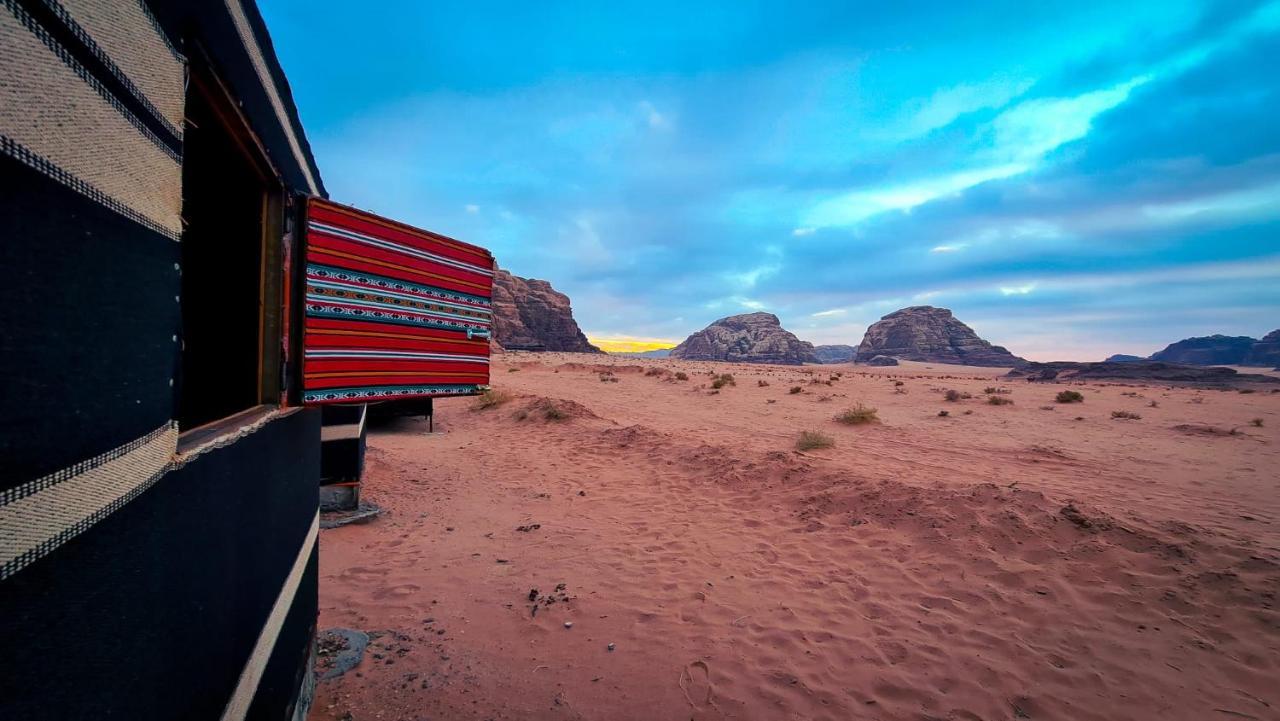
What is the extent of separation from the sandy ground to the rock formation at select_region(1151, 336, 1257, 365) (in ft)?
441

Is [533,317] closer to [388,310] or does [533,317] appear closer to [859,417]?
[859,417]

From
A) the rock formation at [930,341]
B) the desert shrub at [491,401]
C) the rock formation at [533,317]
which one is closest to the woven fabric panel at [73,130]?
the desert shrub at [491,401]

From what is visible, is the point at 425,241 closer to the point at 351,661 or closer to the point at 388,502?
the point at 351,661

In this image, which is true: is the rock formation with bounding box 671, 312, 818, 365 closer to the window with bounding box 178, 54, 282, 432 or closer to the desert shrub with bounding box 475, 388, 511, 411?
the desert shrub with bounding box 475, 388, 511, 411

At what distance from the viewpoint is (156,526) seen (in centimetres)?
117

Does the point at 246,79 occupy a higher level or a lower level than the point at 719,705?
higher

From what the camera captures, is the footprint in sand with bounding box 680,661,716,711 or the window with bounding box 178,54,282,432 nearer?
the window with bounding box 178,54,282,432

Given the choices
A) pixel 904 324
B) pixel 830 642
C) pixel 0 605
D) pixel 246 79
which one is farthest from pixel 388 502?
pixel 904 324

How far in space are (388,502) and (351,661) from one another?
380 centimetres

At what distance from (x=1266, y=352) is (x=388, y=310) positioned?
137m

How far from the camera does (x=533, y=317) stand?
91.9 metres

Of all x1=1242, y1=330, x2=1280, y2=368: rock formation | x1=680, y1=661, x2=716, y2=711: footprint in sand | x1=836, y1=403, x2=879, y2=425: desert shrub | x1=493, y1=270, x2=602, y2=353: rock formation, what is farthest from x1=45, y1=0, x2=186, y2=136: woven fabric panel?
x1=1242, y1=330, x2=1280, y2=368: rock formation

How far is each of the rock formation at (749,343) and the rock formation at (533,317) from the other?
2941cm

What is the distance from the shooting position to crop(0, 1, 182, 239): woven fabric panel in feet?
2.32
